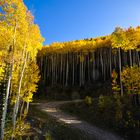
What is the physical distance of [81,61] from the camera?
5091cm

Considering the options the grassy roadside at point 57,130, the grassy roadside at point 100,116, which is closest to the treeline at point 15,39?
the grassy roadside at point 57,130

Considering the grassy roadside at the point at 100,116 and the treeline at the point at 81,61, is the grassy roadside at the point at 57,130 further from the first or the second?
the treeline at the point at 81,61

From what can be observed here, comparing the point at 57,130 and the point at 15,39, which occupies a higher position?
the point at 15,39

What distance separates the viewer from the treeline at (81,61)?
46719 millimetres

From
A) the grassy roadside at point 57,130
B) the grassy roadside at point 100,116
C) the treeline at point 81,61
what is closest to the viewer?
the grassy roadside at point 57,130

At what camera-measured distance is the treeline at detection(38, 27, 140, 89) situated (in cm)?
4672

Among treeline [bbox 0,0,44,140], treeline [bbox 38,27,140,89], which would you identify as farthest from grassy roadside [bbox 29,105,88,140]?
treeline [bbox 38,27,140,89]

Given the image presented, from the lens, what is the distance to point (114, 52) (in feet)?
152

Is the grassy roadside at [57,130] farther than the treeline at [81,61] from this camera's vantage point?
No

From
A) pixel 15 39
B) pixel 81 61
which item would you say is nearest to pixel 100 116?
pixel 15 39

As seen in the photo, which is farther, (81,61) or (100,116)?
(81,61)

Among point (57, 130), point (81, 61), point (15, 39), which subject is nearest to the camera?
point (15, 39)

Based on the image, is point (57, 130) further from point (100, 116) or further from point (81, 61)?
point (81, 61)

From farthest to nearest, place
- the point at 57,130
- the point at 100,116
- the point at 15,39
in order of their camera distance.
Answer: the point at 100,116
the point at 57,130
the point at 15,39
